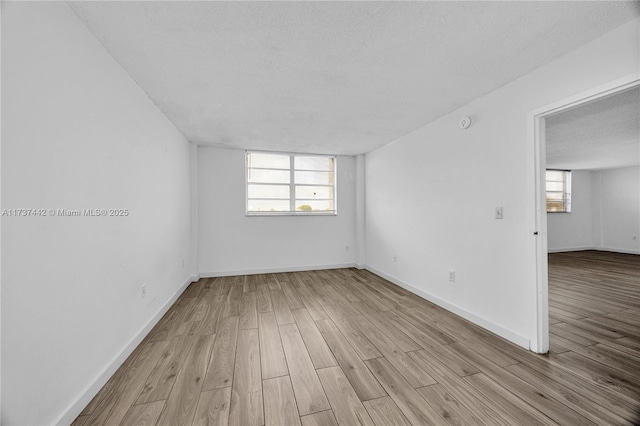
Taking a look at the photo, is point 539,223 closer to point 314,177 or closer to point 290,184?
point 314,177

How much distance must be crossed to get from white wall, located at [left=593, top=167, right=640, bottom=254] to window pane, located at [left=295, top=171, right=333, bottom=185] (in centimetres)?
848

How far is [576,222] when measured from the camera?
7258 mm

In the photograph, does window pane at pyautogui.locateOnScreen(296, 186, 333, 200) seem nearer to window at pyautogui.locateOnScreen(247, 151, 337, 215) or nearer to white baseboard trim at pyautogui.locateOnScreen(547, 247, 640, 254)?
window at pyautogui.locateOnScreen(247, 151, 337, 215)

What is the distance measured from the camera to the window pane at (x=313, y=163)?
4921 mm

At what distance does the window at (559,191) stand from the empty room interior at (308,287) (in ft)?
14.3

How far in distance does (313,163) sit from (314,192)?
602 mm

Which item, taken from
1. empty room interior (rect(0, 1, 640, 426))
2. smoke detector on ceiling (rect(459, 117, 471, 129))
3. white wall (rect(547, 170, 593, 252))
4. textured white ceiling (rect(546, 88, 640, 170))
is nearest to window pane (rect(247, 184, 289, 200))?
empty room interior (rect(0, 1, 640, 426))

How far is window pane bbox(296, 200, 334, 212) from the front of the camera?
494cm

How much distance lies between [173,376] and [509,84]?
3.68m

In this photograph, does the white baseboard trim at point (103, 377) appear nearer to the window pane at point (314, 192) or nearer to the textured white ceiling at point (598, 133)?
the window pane at point (314, 192)

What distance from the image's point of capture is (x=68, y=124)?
136cm

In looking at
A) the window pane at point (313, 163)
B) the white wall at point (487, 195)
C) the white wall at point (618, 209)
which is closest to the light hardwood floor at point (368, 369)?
the white wall at point (487, 195)

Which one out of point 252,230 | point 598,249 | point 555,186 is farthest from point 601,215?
point 252,230

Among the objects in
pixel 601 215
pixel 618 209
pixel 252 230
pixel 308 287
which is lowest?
pixel 308 287
